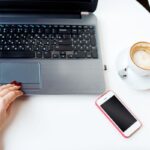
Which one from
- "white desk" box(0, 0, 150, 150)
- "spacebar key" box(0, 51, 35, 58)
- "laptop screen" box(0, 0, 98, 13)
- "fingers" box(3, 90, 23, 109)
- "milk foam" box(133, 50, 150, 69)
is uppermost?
"laptop screen" box(0, 0, 98, 13)

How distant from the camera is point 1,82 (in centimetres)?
68

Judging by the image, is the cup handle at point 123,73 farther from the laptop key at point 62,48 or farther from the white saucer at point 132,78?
the laptop key at point 62,48

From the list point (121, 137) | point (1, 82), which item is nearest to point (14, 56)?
point (1, 82)

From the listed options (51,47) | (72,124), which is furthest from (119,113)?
(51,47)

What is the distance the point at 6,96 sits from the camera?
0.65 m

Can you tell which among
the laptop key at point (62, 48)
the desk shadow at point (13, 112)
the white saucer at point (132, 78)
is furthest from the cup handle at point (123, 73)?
the desk shadow at point (13, 112)

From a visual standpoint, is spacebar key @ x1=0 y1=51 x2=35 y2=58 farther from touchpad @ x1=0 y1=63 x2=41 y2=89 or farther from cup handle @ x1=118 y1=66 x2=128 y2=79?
cup handle @ x1=118 y1=66 x2=128 y2=79

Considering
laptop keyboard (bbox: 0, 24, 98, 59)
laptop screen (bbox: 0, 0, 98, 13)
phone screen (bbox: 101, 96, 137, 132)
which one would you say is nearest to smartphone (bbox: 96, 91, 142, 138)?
phone screen (bbox: 101, 96, 137, 132)

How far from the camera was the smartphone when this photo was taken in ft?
2.18

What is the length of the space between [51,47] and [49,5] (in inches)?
4.4

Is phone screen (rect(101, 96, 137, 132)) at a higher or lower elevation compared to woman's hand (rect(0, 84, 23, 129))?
lower

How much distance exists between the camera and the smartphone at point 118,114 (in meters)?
0.67

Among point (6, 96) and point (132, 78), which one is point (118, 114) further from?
point (6, 96)

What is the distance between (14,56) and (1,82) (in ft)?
0.24
